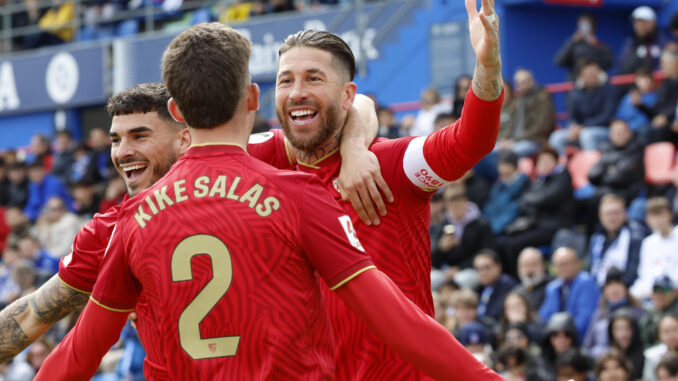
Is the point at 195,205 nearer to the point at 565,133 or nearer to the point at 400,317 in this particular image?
the point at 400,317

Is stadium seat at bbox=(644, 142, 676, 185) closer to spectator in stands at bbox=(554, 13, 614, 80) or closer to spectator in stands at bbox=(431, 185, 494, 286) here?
spectator in stands at bbox=(431, 185, 494, 286)

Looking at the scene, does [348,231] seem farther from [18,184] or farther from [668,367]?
[18,184]

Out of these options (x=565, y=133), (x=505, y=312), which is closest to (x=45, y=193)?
(x=565, y=133)

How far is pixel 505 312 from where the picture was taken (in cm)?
1045

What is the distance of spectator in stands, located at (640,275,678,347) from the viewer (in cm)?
921

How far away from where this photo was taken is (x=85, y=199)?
1672 cm

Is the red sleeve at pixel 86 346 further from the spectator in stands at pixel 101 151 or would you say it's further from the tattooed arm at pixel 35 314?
the spectator in stands at pixel 101 151

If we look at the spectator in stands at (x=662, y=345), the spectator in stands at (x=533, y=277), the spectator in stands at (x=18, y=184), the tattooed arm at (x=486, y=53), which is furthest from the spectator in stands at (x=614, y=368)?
the spectator in stands at (x=18, y=184)

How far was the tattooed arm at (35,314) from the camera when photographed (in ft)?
13.2

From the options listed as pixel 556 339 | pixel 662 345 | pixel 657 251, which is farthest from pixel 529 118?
pixel 662 345

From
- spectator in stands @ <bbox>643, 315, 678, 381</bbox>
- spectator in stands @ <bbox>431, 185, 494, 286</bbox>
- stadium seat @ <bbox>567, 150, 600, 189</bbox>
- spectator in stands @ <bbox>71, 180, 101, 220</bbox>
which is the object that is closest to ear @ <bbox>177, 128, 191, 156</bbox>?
spectator in stands @ <bbox>643, 315, 678, 381</bbox>

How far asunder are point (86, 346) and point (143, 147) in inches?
41.2

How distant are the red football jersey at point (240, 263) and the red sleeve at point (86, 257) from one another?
70cm

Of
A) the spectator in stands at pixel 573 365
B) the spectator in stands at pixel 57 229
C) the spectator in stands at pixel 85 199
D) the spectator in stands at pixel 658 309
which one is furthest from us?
the spectator in stands at pixel 85 199
